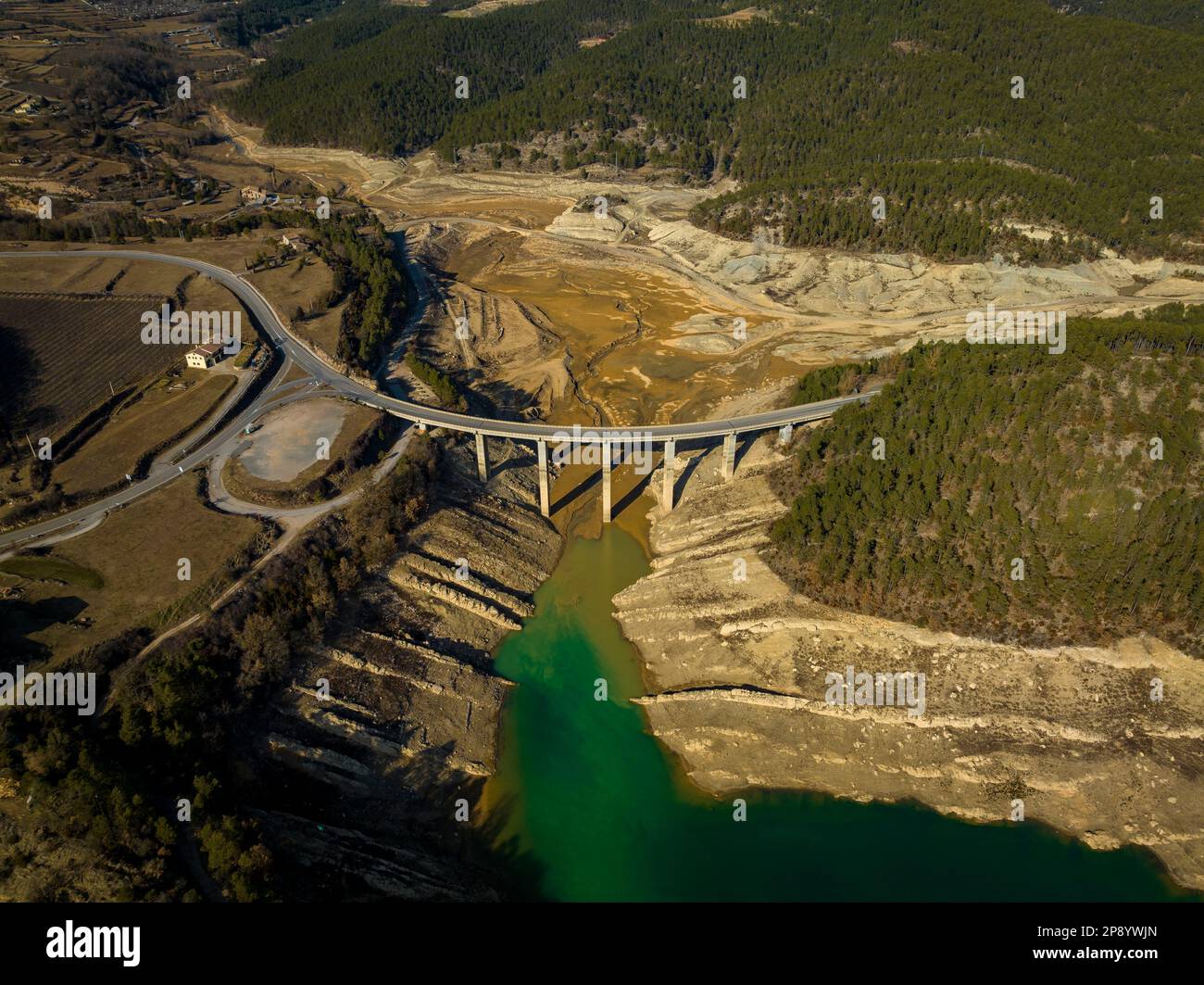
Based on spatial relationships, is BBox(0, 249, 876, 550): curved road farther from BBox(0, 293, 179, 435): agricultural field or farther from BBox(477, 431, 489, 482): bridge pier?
BBox(0, 293, 179, 435): agricultural field

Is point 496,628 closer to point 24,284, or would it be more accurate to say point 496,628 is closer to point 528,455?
point 528,455

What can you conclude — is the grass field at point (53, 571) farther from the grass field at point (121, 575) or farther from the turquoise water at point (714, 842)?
the turquoise water at point (714, 842)

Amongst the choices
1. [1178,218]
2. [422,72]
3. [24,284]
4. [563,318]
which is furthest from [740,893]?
[422,72]

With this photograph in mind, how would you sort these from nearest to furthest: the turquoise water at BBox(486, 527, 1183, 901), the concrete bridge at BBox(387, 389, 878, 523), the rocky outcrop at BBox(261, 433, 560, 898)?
the rocky outcrop at BBox(261, 433, 560, 898) < the turquoise water at BBox(486, 527, 1183, 901) < the concrete bridge at BBox(387, 389, 878, 523)

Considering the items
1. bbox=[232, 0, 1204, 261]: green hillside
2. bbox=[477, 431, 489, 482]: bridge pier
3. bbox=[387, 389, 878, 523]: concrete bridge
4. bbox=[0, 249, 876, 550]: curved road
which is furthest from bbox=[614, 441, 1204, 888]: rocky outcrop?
bbox=[232, 0, 1204, 261]: green hillside

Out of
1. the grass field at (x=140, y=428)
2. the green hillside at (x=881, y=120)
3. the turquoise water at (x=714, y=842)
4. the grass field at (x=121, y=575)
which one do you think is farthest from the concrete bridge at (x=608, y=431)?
the green hillside at (x=881, y=120)

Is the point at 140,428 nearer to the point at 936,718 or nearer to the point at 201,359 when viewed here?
the point at 201,359
